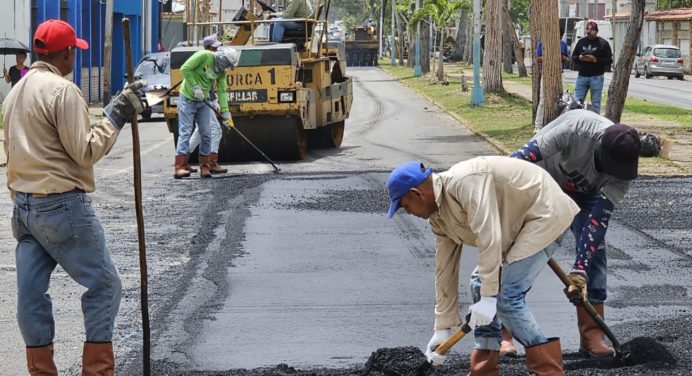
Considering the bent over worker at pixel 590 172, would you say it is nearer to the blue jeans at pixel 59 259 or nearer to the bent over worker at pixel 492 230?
the bent over worker at pixel 492 230

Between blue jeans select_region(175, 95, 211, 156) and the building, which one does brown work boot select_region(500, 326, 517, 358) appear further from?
the building

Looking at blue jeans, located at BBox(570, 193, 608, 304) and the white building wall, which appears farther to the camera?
the white building wall

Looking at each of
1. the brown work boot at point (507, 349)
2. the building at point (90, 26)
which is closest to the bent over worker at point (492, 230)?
the brown work boot at point (507, 349)

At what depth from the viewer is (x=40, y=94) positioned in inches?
231

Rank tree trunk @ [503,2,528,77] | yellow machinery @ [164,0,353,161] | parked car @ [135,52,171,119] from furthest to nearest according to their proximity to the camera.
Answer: tree trunk @ [503,2,528,77] < parked car @ [135,52,171,119] < yellow machinery @ [164,0,353,161]

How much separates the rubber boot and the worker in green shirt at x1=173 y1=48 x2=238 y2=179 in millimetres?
10147

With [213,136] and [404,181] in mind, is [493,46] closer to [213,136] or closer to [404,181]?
[213,136]

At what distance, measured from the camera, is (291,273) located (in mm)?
9820

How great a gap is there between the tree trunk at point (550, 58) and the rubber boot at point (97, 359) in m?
15.2

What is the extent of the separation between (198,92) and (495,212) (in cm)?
1080

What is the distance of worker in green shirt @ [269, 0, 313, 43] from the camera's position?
768 inches

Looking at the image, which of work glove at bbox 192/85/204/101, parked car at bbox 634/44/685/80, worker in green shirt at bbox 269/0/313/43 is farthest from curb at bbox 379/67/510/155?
parked car at bbox 634/44/685/80

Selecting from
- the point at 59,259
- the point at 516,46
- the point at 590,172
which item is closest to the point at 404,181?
the point at 59,259

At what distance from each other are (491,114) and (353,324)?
20.6 m
